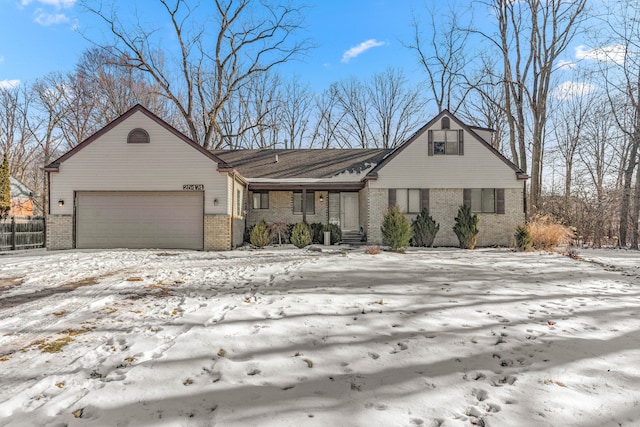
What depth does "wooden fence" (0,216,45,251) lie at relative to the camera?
45.2 ft

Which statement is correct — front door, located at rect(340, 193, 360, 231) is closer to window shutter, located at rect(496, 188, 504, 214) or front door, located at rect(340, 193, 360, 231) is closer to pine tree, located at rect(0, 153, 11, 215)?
window shutter, located at rect(496, 188, 504, 214)

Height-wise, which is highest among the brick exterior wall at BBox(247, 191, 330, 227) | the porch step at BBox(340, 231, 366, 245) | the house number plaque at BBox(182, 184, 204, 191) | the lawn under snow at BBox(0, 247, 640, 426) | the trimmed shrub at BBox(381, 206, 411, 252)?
the house number plaque at BBox(182, 184, 204, 191)

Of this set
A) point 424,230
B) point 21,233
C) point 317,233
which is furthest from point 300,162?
point 21,233

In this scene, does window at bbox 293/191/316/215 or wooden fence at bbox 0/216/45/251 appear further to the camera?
window at bbox 293/191/316/215

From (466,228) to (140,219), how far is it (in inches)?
514

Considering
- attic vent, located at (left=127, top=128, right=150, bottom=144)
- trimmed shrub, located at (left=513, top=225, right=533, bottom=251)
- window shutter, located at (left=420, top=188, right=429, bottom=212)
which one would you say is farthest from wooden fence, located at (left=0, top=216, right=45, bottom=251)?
trimmed shrub, located at (left=513, top=225, right=533, bottom=251)

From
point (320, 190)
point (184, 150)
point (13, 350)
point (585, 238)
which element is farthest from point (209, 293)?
point (585, 238)

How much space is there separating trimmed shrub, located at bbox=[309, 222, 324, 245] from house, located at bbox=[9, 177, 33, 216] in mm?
16046

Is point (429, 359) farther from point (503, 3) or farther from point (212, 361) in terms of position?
point (503, 3)

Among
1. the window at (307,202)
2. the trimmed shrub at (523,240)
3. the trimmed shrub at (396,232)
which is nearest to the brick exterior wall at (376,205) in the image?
the trimmed shrub at (396,232)

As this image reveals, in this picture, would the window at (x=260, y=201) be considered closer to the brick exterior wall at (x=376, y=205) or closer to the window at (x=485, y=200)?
the brick exterior wall at (x=376, y=205)

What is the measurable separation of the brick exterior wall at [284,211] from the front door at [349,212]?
0.87 m

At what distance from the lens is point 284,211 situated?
17.4 meters

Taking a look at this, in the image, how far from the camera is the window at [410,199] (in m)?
15.6
